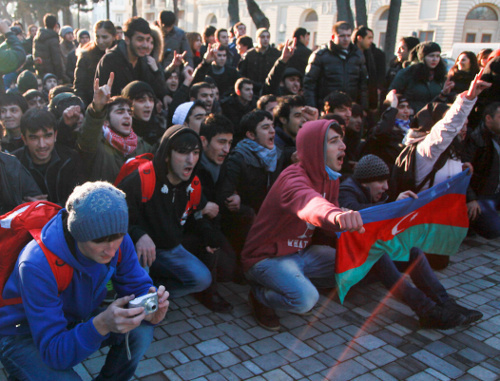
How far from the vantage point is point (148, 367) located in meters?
3.20

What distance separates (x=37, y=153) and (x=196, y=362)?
7.56 ft

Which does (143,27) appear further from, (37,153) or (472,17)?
(472,17)

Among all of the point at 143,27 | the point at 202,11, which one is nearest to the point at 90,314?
the point at 143,27

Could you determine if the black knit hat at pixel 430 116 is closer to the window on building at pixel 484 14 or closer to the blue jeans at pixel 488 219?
the blue jeans at pixel 488 219

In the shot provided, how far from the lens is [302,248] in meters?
4.04

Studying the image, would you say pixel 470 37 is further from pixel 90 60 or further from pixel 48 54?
pixel 90 60

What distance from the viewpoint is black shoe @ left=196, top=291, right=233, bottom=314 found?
4.04m

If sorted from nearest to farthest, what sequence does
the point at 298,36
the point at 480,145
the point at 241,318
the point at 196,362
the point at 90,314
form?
the point at 90,314
the point at 196,362
the point at 241,318
the point at 480,145
the point at 298,36

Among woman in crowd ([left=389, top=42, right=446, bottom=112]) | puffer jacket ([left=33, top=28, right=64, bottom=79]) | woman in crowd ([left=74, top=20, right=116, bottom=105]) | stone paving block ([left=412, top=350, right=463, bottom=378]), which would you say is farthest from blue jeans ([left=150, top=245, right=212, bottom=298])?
puffer jacket ([left=33, top=28, right=64, bottom=79])

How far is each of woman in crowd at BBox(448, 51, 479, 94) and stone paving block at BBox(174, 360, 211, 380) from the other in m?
6.27

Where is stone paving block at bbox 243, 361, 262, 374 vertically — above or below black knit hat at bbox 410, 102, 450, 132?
below

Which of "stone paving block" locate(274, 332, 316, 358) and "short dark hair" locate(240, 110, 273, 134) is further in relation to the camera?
"short dark hair" locate(240, 110, 273, 134)

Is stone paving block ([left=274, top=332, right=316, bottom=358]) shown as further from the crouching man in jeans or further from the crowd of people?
the crouching man in jeans

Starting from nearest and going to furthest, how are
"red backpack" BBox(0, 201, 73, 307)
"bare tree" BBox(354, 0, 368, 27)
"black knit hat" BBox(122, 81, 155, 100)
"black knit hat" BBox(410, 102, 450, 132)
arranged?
"red backpack" BBox(0, 201, 73, 307) < "black knit hat" BBox(122, 81, 155, 100) < "black knit hat" BBox(410, 102, 450, 132) < "bare tree" BBox(354, 0, 368, 27)
